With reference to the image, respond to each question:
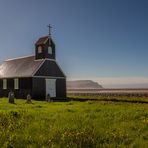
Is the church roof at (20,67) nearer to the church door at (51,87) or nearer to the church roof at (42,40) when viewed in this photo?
the church roof at (42,40)

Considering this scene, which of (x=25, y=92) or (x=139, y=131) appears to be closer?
(x=139, y=131)

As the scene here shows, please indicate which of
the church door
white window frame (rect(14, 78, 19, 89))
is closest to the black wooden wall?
white window frame (rect(14, 78, 19, 89))

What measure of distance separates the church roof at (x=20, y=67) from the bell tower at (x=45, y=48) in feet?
3.61

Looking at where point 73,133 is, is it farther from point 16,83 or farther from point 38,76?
point 16,83

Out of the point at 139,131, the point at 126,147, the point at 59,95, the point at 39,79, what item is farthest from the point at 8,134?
the point at 59,95

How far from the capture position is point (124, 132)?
12750 mm

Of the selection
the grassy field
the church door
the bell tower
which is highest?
the bell tower

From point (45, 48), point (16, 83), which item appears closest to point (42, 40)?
point (45, 48)

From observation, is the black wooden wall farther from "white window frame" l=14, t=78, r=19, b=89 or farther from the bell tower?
the bell tower

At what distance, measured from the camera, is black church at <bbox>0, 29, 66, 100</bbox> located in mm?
43188

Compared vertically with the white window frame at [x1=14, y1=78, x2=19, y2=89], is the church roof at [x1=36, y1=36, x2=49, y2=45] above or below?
above

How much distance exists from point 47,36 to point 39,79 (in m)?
7.11

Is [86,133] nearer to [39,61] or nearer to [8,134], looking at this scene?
[8,134]

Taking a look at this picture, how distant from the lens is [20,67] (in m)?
47.2
